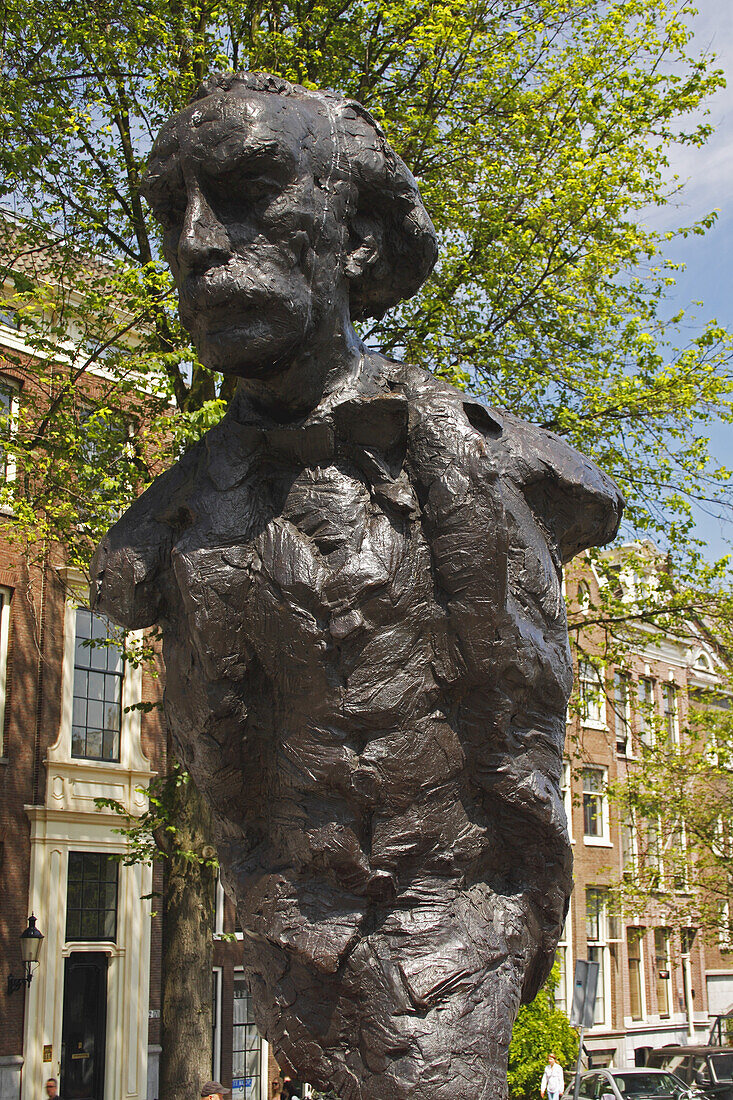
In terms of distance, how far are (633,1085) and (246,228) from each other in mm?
18581

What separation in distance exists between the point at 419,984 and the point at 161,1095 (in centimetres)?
946

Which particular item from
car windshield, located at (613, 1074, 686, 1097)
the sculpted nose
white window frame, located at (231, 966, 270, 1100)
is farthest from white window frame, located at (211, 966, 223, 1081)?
the sculpted nose

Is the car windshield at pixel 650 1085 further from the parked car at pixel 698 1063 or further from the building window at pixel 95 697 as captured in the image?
the building window at pixel 95 697

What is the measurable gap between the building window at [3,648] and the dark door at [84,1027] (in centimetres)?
367

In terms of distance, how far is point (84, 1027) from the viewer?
699 inches

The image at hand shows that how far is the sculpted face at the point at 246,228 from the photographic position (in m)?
2.28

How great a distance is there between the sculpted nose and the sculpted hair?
0.86ft

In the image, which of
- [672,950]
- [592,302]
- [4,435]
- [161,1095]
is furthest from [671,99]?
[672,950]

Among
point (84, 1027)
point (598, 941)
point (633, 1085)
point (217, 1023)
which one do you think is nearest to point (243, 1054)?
point (217, 1023)

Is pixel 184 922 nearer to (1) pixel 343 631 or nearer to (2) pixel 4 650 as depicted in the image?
(2) pixel 4 650

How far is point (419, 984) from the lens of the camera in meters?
2.20

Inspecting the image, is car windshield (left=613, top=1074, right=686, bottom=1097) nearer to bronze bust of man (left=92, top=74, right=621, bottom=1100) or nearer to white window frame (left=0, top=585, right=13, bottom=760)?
white window frame (left=0, top=585, right=13, bottom=760)

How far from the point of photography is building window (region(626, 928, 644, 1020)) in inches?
1190

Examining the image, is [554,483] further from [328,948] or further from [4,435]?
[4,435]
